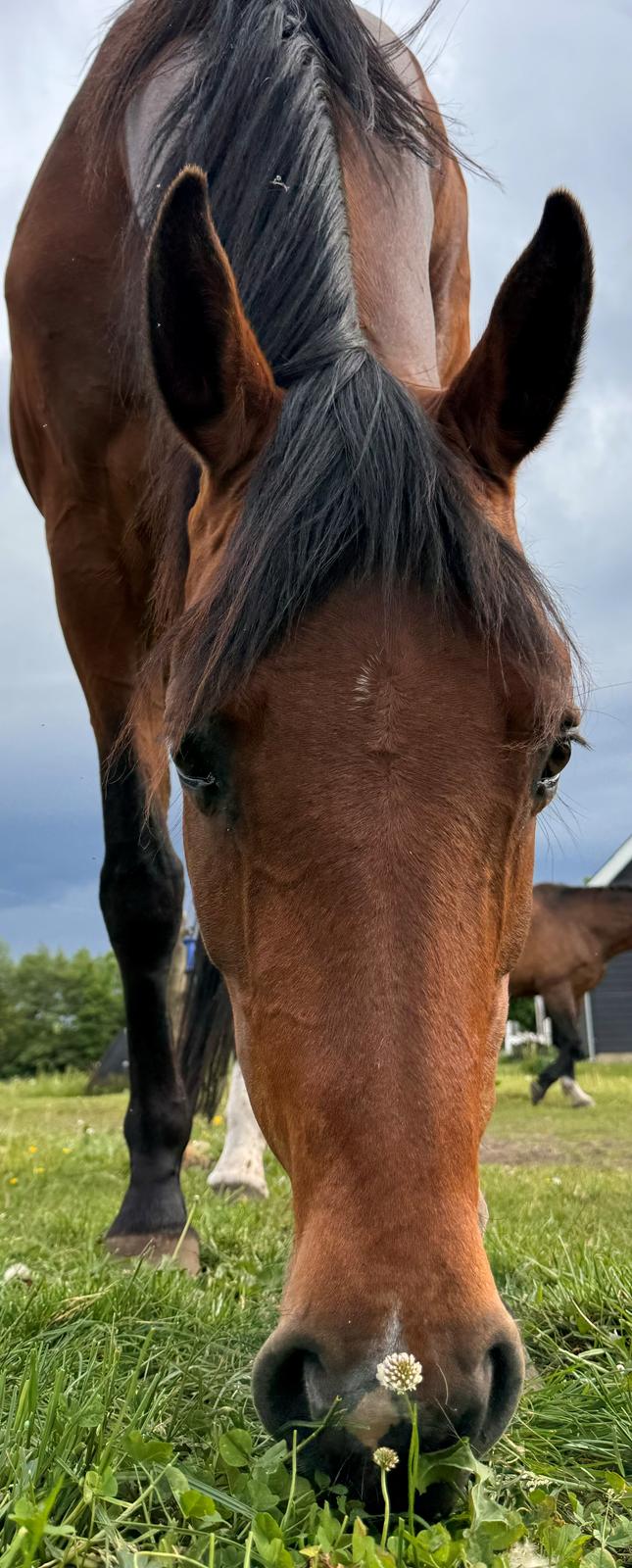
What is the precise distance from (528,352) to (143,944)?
2.49m

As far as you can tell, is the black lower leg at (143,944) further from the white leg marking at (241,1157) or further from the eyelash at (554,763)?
the eyelash at (554,763)

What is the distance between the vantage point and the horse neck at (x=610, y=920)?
1562 centimetres

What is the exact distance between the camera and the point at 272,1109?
1840 millimetres

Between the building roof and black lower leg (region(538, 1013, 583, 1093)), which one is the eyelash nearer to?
black lower leg (region(538, 1013, 583, 1093))

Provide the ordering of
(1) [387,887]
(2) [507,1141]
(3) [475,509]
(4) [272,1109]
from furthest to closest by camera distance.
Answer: (2) [507,1141]
(3) [475,509]
(4) [272,1109]
(1) [387,887]

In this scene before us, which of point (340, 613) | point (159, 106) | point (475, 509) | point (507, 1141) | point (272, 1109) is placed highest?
point (159, 106)

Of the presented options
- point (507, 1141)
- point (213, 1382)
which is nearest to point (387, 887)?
point (213, 1382)

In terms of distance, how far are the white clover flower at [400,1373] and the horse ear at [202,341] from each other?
5.19 ft

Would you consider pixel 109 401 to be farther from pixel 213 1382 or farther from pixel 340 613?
pixel 213 1382

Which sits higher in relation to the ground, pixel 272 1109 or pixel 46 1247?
pixel 272 1109

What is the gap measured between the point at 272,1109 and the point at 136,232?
8.66 ft

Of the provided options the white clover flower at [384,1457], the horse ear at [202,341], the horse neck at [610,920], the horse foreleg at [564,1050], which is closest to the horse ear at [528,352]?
the horse ear at [202,341]

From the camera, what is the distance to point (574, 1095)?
12.5 m

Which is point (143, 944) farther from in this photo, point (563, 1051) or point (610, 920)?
point (610, 920)
